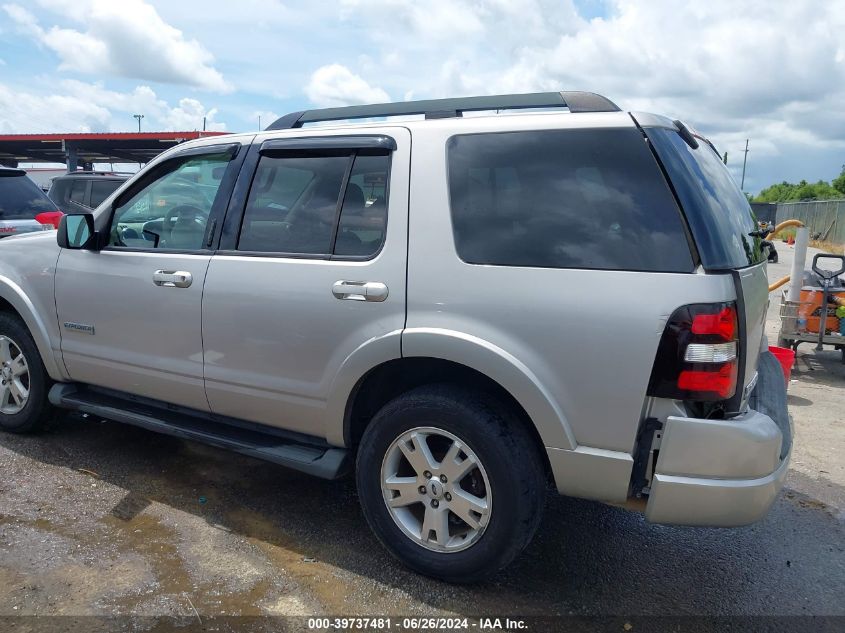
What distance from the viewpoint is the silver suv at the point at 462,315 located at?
8.13 feet

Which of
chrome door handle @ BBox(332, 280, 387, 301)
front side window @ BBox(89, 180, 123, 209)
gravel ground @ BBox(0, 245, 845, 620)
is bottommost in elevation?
gravel ground @ BBox(0, 245, 845, 620)

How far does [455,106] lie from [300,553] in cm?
224

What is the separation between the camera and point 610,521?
3.64 meters

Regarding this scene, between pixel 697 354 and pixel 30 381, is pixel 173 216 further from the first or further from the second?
pixel 697 354

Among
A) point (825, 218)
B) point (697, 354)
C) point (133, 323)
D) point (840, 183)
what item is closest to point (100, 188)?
point (133, 323)

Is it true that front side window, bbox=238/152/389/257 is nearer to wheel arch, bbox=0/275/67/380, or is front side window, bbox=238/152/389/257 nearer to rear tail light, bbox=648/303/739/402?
rear tail light, bbox=648/303/739/402

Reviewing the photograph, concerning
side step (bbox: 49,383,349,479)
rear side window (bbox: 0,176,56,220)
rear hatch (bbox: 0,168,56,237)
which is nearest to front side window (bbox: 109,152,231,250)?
side step (bbox: 49,383,349,479)

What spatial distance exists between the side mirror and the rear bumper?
129 inches

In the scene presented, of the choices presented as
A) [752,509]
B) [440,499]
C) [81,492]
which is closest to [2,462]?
[81,492]

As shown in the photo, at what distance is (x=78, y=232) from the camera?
12.9ft

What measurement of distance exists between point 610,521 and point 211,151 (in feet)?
9.63

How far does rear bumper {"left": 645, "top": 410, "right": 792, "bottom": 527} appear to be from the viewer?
95.9 inches

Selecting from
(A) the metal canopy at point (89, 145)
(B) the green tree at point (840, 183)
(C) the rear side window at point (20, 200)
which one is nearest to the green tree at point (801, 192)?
(B) the green tree at point (840, 183)

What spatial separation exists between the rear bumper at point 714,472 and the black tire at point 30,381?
12.3 ft
